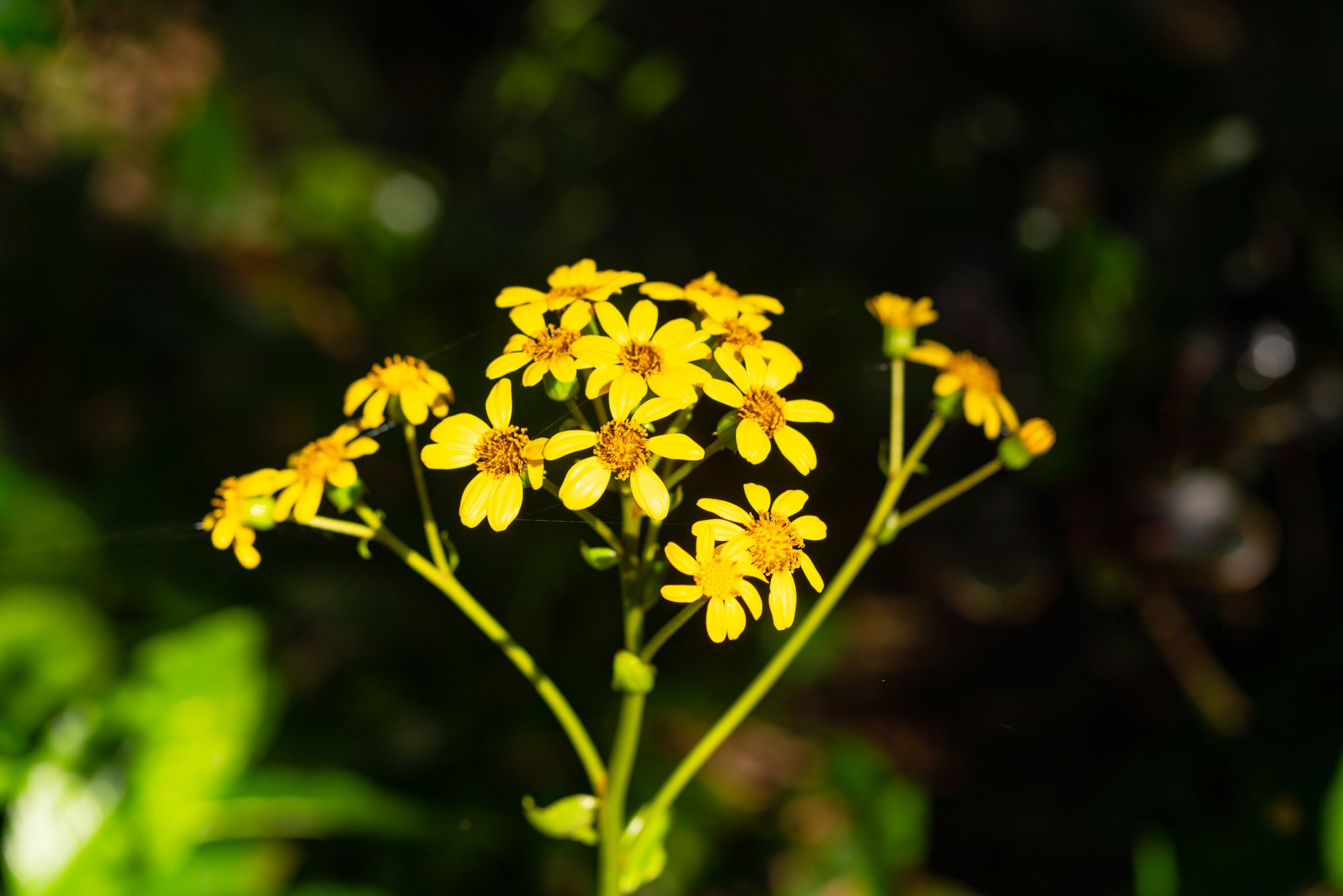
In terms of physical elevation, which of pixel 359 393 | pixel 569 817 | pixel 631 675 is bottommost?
pixel 569 817

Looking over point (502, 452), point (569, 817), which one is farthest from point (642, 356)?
point (569, 817)

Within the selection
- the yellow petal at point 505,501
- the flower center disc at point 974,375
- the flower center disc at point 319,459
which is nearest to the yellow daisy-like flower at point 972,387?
the flower center disc at point 974,375

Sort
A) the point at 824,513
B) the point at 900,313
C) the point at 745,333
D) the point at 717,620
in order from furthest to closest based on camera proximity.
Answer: the point at 824,513 → the point at 900,313 → the point at 745,333 → the point at 717,620

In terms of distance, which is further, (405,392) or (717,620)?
(405,392)

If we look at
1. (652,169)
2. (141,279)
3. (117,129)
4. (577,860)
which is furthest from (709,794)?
(117,129)

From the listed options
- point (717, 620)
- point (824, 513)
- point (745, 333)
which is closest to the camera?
point (717, 620)

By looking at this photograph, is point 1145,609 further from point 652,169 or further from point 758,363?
point 652,169

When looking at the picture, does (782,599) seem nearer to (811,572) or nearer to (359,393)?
(811,572)
